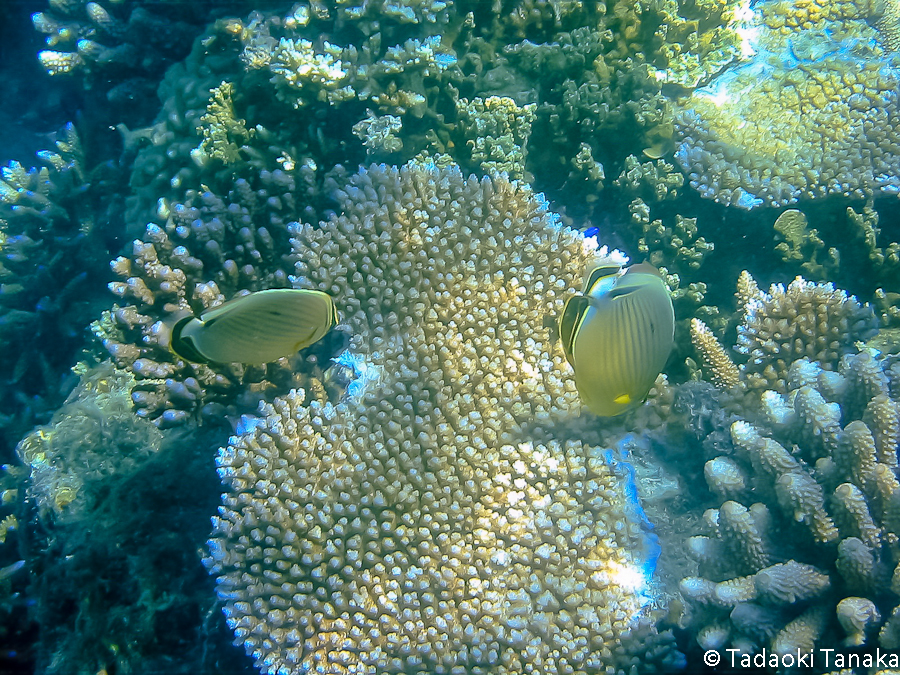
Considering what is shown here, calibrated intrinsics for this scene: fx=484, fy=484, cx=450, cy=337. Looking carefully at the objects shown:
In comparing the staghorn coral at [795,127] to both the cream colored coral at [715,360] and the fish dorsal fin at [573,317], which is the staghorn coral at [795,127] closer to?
the cream colored coral at [715,360]

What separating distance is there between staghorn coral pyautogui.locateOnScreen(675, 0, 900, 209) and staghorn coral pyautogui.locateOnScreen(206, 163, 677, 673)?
1.41m

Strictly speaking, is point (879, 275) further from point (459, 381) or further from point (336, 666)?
point (336, 666)

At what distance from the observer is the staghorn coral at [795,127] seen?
3.28 meters

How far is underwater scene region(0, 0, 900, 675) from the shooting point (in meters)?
2.13

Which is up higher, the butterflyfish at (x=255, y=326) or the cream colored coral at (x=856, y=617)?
the butterflyfish at (x=255, y=326)

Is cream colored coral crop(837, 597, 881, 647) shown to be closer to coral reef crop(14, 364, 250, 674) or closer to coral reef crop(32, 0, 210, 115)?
coral reef crop(14, 364, 250, 674)

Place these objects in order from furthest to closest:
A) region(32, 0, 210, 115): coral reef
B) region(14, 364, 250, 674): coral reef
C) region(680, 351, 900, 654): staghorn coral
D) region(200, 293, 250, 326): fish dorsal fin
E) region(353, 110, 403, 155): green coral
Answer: region(32, 0, 210, 115): coral reef, region(353, 110, 403, 155): green coral, region(14, 364, 250, 674): coral reef, region(680, 351, 900, 654): staghorn coral, region(200, 293, 250, 326): fish dorsal fin

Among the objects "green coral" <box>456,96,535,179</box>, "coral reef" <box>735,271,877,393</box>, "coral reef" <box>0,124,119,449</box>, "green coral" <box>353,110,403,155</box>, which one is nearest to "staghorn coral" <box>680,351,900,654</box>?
"coral reef" <box>735,271,877,393</box>

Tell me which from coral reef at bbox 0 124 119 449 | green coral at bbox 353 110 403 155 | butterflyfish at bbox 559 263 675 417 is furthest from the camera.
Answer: coral reef at bbox 0 124 119 449

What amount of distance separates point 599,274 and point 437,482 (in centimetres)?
138

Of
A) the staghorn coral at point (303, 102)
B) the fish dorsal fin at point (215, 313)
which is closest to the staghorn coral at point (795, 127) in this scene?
the staghorn coral at point (303, 102)

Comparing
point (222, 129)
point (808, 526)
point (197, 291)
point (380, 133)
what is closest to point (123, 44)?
point (222, 129)

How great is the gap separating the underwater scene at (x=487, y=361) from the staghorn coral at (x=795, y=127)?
23mm

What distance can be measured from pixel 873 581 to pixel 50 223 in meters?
6.66
